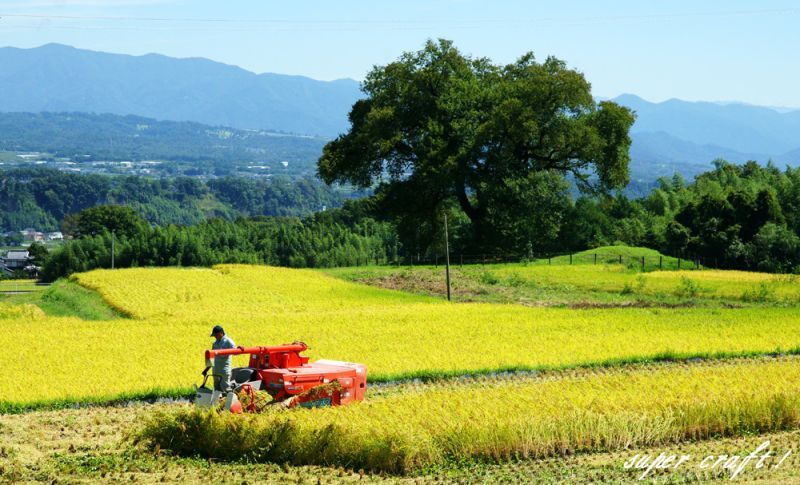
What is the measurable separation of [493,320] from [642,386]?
15.0 meters

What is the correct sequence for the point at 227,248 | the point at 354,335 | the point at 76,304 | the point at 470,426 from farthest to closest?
the point at 227,248, the point at 76,304, the point at 354,335, the point at 470,426

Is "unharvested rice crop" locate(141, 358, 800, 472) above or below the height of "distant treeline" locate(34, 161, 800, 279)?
below

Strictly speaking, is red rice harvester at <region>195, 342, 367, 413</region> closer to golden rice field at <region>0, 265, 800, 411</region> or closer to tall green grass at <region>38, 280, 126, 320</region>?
golden rice field at <region>0, 265, 800, 411</region>

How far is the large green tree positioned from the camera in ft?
201

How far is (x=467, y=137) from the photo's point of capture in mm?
62062

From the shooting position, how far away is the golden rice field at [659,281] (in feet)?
143

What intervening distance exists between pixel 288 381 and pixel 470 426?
344 centimetres

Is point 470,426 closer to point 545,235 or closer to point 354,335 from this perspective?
point 354,335

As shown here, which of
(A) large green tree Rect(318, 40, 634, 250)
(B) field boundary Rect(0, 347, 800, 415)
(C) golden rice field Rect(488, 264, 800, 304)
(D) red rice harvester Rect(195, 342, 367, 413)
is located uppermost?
(A) large green tree Rect(318, 40, 634, 250)

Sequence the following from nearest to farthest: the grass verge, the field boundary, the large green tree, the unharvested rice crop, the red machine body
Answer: the unharvested rice crop
the red machine body
the field boundary
the grass verge
the large green tree

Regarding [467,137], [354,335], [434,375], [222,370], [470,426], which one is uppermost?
[467,137]

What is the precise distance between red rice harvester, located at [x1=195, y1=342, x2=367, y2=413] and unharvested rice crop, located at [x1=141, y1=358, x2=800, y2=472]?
66cm

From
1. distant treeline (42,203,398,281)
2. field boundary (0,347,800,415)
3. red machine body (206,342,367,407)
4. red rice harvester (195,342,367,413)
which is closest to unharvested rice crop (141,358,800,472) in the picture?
red rice harvester (195,342,367,413)

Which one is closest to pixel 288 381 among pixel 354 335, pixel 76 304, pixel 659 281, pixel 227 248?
pixel 354 335
